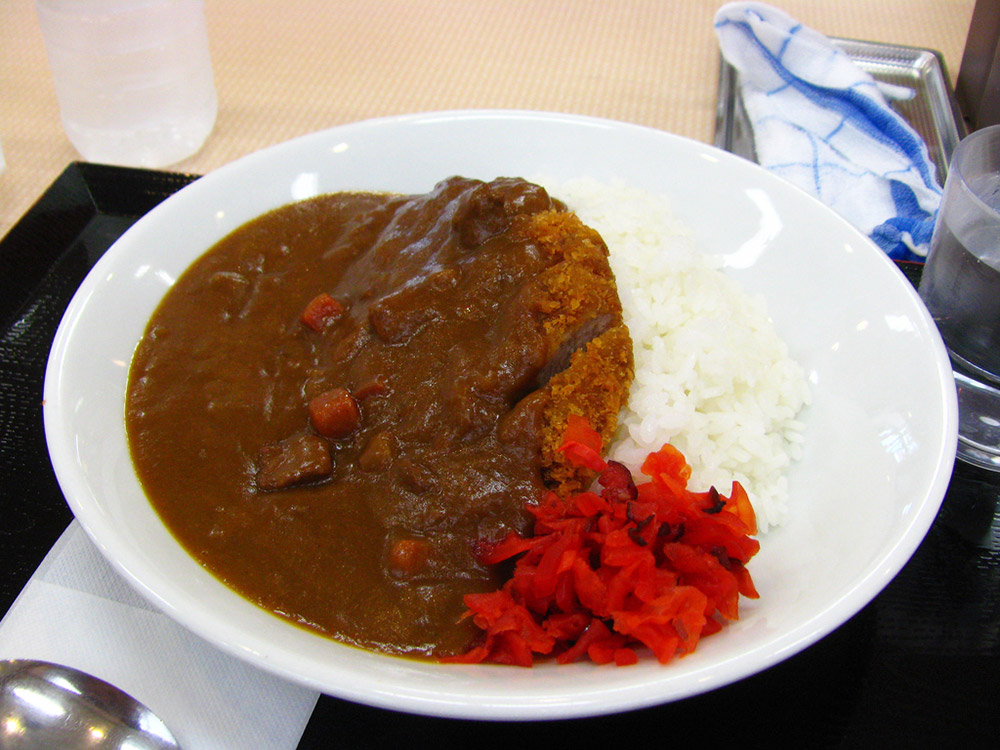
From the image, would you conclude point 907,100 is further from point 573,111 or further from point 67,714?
point 67,714

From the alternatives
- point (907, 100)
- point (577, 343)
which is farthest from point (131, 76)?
point (907, 100)

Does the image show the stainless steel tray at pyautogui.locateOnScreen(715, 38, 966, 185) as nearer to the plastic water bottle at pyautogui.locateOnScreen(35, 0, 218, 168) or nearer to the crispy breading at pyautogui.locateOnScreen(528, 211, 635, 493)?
the crispy breading at pyautogui.locateOnScreen(528, 211, 635, 493)

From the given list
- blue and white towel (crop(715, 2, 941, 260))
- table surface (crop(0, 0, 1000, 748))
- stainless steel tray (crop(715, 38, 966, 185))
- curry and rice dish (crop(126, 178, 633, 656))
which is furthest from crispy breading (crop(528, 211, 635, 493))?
stainless steel tray (crop(715, 38, 966, 185))

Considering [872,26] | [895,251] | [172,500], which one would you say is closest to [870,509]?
[895,251]

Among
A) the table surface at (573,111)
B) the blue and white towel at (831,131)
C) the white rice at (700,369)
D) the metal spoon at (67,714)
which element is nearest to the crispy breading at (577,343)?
the white rice at (700,369)

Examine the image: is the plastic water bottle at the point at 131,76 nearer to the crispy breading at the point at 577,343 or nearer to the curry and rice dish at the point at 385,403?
the curry and rice dish at the point at 385,403

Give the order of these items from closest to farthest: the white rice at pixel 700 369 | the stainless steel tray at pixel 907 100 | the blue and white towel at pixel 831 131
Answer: the white rice at pixel 700 369, the blue and white towel at pixel 831 131, the stainless steel tray at pixel 907 100
